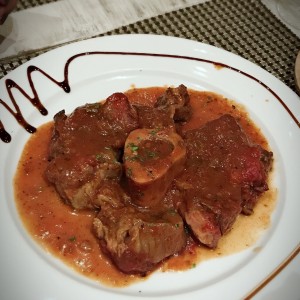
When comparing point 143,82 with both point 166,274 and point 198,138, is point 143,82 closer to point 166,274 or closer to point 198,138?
point 198,138

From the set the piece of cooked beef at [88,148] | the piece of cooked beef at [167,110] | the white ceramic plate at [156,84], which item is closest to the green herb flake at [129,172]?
the piece of cooked beef at [88,148]

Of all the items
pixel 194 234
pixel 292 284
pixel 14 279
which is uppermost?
pixel 14 279

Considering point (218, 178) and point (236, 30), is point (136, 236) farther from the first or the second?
point (236, 30)

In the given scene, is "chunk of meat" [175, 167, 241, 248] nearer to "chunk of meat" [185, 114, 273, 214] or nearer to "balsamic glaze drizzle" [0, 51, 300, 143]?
"chunk of meat" [185, 114, 273, 214]

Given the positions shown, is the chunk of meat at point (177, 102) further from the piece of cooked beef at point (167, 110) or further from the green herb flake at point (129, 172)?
the green herb flake at point (129, 172)

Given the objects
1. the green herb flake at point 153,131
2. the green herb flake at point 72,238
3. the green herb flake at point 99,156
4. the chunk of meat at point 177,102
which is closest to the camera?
the green herb flake at point 72,238

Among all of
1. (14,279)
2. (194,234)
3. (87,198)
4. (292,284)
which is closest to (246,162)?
(194,234)

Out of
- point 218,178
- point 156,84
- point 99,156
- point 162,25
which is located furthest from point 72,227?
point 162,25
